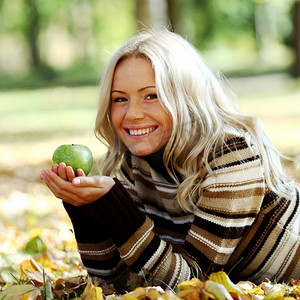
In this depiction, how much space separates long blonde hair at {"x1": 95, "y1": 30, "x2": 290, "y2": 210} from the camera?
284 centimetres

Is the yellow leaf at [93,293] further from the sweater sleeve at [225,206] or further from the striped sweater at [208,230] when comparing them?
the sweater sleeve at [225,206]

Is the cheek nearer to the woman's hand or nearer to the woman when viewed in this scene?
the woman

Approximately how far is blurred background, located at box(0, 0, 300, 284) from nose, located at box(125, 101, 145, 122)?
53 centimetres

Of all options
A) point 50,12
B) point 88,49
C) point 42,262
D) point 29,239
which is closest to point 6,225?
point 29,239

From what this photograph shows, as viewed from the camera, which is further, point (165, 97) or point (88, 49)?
point (88, 49)

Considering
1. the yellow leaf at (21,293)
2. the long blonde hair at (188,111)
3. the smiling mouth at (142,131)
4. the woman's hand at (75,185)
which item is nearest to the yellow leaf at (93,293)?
the yellow leaf at (21,293)

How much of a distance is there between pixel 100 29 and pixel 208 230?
46.0 m

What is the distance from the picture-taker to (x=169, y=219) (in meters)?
3.16

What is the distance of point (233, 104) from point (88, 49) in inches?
1785

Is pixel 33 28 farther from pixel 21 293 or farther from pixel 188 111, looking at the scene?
pixel 21 293

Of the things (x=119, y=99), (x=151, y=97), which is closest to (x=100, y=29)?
(x=119, y=99)

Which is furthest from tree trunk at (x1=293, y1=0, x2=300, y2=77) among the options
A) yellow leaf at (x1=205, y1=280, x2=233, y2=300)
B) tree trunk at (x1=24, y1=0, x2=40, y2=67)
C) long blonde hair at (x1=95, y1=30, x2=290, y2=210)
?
tree trunk at (x1=24, y1=0, x2=40, y2=67)

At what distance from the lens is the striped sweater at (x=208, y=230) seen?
2674 millimetres

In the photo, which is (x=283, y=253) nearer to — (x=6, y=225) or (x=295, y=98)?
(x=6, y=225)
